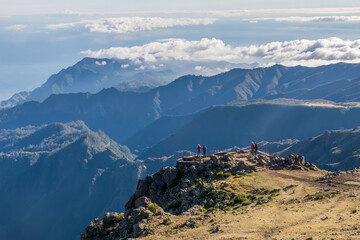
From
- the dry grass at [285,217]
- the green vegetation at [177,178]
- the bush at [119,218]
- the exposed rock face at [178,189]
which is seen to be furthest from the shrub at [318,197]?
the bush at [119,218]

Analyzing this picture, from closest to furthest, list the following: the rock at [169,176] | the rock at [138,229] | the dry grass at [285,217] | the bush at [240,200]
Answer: the dry grass at [285,217] → the rock at [138,229] → the bush at [240,200] → the rock at [169,176]

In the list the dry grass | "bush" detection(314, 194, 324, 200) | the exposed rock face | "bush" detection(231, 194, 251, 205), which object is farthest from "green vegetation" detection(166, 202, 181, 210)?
"bush" detection(314, 194, 324, 200)

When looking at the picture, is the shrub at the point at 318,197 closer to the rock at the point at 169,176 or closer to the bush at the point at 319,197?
the bush at the point at 319,197

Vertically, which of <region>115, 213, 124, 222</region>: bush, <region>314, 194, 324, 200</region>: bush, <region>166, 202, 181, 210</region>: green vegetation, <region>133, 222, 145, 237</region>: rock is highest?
<region>314, 194, 324, 200</region>: bush

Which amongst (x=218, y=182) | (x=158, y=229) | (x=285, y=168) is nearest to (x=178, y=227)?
(x=158, y=229)

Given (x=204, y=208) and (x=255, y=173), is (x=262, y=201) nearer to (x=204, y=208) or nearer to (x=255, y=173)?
(x=204, y=208)

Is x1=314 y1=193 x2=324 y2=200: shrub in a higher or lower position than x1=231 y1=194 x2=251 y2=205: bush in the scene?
higher

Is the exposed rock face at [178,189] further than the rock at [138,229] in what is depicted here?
Yes

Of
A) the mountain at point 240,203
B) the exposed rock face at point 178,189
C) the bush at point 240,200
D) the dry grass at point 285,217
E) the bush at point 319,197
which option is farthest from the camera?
the bush at point 240,200

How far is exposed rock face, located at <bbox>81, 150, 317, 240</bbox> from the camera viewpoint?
6425 centimetres

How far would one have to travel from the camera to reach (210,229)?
5391cm

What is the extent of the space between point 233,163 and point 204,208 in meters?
20.0

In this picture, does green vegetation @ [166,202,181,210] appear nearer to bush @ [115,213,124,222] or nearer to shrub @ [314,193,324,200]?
bush @ [115,213,124,222]

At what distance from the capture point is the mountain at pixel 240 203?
170 feet
